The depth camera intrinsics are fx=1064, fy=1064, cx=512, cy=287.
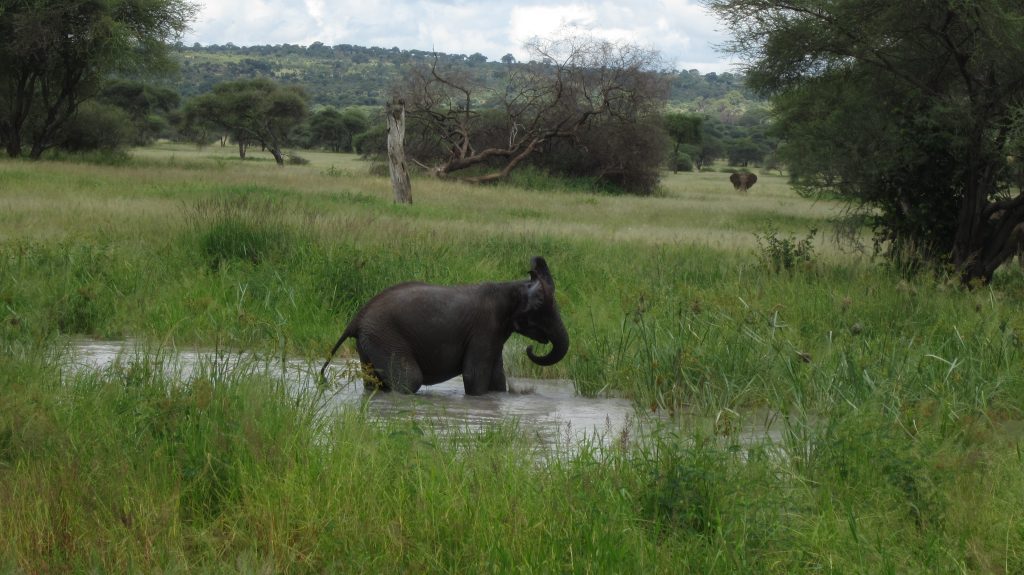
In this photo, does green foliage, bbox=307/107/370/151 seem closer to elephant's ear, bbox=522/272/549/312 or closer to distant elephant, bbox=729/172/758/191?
distant elephant, bbox=729/172/758/191

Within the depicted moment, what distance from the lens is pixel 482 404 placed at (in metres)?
6.84

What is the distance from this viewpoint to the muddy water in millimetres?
5605

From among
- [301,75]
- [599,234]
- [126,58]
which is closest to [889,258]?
[599,234]

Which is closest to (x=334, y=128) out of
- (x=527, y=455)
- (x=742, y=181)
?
(x=742, y=181)

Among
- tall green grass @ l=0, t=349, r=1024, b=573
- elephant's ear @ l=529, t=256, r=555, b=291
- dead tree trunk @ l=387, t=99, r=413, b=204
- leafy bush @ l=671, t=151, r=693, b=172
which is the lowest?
leafy bush @ l=671, t=151, r=693, b=172

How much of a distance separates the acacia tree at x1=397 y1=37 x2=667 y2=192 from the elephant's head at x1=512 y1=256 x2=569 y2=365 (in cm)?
2856

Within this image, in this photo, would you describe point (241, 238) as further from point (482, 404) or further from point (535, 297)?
point (482, 404)

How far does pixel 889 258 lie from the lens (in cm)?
1305

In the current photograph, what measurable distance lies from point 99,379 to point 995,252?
11948mm

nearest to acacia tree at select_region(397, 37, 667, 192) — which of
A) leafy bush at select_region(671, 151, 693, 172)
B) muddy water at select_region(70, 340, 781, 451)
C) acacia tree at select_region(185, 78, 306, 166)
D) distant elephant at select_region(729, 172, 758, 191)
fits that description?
distant elephant at select_region(729, 172, 758, 191)

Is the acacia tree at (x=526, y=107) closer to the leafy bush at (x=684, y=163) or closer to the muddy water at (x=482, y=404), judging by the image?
the muddy water at (x=482, y=404)

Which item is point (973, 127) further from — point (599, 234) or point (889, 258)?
point (599, 234)

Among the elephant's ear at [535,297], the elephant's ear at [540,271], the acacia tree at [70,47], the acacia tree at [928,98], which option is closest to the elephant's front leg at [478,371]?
the elephant's ear at [535,297]

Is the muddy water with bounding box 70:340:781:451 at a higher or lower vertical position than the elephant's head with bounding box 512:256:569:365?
lower
